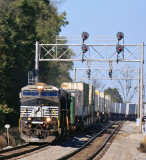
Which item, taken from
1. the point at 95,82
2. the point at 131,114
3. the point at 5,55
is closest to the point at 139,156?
the point at 5,55

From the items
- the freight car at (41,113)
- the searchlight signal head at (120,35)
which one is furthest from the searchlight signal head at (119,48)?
the freight car at (41,113)

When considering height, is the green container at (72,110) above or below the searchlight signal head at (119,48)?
below

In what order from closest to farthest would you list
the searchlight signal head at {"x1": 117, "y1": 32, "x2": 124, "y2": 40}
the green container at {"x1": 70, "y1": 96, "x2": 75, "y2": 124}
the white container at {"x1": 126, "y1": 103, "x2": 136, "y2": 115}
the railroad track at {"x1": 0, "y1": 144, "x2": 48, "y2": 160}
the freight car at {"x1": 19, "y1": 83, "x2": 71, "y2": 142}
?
1. the railroad track at {"x1": 0, "y1": 144, "x2": 48, "y2": 160}
2. the freight car at {"x1": 19, "y1": 83, "x2": 71, "y2": 142}
3. the green container at {"x1": 70, "y1": 96, "x2": 75, "y2": 124}
4. the searchlight signal head at {"x1": 117, "y1": 32, "x2": 124, "y2": 40}
5. the white container at {"x1": 126, "y1": 103, "x2": 136, "y2": 115}

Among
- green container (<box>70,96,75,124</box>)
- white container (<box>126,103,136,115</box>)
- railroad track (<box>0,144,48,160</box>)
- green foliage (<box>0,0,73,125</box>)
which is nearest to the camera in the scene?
railroad track (<box>0,144,48,160</box>)

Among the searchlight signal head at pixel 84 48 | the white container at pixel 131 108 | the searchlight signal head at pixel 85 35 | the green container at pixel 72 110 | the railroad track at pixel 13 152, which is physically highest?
the searchlight signal head at pixel 85 35

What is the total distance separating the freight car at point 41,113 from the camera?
2134 centimetres

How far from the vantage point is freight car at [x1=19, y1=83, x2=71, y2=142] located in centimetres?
2134

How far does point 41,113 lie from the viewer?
21609 millimetres

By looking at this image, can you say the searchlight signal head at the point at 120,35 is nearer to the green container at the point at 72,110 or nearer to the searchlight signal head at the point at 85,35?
the searchlight signal head at the point at 85,35

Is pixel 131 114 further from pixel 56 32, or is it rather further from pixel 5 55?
pixel 5 55

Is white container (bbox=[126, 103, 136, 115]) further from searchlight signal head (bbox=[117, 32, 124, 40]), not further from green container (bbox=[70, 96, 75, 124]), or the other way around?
Result: green container (bbox=[70, 96, 75, 124])

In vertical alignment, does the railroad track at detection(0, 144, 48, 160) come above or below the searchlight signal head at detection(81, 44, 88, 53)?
below

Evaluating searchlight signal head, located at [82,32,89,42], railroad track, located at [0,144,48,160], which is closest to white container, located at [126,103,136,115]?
searchlight signal head, located at [82,32,89,42]

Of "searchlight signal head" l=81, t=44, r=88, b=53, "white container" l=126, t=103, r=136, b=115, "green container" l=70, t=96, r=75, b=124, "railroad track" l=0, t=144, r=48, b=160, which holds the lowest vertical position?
"white container" l=126, t=103, r=136, b=115
